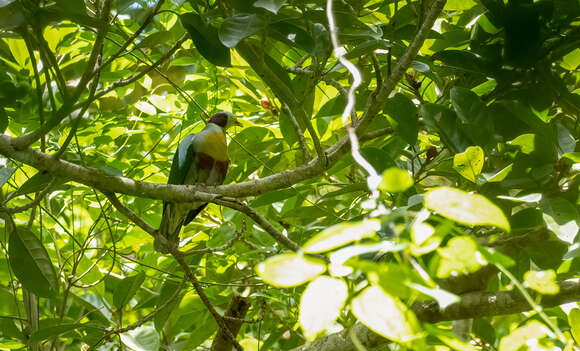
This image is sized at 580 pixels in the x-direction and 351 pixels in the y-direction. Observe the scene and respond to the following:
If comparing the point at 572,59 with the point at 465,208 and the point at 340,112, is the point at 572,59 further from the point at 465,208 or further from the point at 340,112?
the point at 465,208

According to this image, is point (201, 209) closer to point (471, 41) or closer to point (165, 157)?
point (165, 157)

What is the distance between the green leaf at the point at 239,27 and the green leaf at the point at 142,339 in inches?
52.8

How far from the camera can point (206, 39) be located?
184 cm

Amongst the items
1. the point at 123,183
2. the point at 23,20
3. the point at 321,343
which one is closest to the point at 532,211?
the point at 321,343

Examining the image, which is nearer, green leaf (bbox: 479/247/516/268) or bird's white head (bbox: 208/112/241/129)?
green leaf (bbox: 479/247/516/268)

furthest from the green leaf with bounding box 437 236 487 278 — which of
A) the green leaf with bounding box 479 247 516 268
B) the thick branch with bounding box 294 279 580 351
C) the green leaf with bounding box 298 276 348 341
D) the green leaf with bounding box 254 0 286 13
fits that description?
the thick branch with bounding box 294 279 580 351

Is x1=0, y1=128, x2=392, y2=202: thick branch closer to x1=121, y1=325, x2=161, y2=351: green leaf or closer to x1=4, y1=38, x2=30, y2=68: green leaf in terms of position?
x1=121, y1=325, x2=161, y2=351: green leaf

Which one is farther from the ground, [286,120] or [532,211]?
[286,120]

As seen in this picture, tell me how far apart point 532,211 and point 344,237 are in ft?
3.92

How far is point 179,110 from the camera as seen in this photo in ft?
10.8

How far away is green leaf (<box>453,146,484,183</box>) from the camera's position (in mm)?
1647

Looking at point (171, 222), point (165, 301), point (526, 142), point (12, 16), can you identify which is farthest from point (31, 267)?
point (526, 142)

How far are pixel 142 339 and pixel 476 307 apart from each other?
4.16 ft

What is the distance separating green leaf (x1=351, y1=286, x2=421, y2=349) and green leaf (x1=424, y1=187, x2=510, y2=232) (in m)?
0.11
